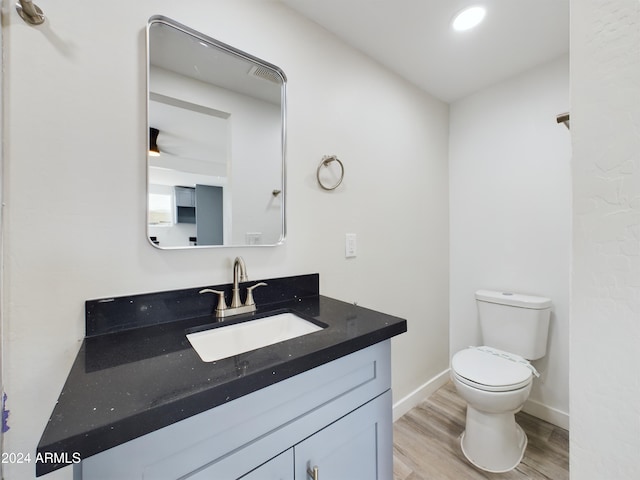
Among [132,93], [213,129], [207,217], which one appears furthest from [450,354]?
[132,93]

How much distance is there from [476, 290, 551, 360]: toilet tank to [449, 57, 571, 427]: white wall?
118 mm

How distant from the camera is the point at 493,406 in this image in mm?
Result: 1334

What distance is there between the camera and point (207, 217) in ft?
3.53

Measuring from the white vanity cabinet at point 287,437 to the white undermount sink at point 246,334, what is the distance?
226mm

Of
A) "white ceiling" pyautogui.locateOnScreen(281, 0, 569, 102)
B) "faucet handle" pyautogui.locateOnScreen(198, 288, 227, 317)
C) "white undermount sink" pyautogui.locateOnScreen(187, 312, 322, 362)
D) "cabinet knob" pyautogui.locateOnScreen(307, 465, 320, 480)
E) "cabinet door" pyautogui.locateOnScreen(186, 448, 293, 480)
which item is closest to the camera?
"cabinet door" pyautogui.locateOnScreen(186, 448, 293, 480)

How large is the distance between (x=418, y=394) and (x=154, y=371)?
1871 millimetres

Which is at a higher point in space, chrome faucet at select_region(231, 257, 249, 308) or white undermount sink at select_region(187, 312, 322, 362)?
chrome faucet at select_region(231, 257, 249, 308)

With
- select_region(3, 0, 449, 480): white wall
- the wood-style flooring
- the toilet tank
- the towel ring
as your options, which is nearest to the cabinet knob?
select_region(3, 0, 449, 480): white wall

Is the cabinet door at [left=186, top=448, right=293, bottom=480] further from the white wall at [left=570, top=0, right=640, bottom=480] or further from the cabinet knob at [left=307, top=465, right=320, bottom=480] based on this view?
the white wall at [left=570, top=0, right=640, bottom=480]

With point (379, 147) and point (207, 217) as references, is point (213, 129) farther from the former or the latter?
point (379, 147)

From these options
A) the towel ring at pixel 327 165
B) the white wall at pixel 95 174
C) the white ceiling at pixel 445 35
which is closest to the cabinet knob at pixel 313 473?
the white wall at pixel 95 174

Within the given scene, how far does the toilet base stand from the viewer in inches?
54.9

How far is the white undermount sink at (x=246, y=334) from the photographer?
900mm

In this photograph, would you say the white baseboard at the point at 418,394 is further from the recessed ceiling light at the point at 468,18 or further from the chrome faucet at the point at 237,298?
the recessed ceiling light at the point at 468,18
